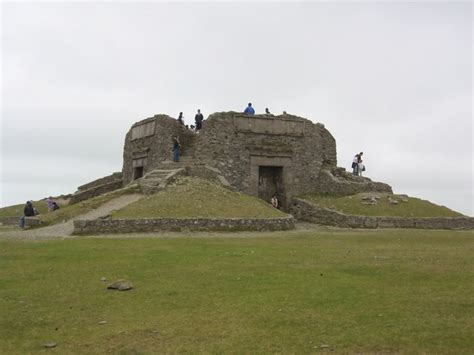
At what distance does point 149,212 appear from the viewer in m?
22.3

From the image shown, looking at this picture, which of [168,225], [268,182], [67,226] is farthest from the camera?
[268,182]

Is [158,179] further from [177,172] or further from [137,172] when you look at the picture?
[137,172]

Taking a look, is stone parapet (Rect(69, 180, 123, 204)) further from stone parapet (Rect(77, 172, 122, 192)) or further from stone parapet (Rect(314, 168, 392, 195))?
stone parapet (Rect(314, 168, 392, 195))

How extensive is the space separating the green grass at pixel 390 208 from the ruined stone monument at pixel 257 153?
4.12m

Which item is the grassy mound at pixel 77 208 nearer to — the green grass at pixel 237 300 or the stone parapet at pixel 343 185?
the green grass at pixel 237 300

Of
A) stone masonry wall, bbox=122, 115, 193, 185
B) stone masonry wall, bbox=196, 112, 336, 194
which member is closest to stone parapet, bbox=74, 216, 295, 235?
stone masonry wall, bbox=196, 112, 336, 194

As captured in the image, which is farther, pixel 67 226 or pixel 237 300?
pixel 67 226

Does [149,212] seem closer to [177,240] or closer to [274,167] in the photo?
[177,240]

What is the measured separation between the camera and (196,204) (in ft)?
78.7

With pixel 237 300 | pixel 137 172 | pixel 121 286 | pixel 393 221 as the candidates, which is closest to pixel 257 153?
pixel 137 172

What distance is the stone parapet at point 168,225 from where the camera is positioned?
20578mm

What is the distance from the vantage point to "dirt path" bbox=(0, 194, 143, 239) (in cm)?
2053

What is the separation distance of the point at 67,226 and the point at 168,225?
4.46 meters

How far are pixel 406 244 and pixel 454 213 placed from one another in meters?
12.9
